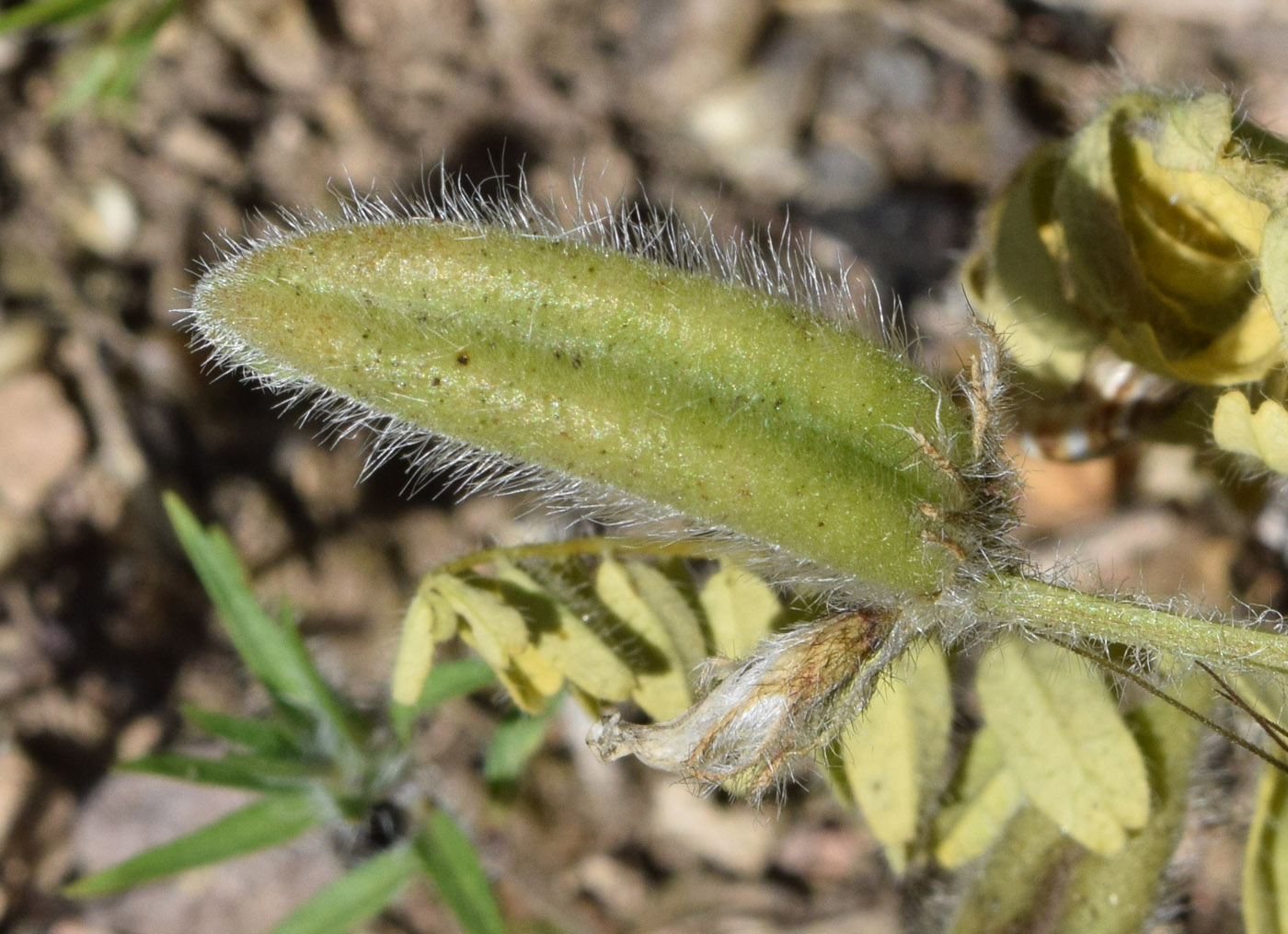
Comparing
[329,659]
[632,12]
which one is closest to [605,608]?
[329,659]

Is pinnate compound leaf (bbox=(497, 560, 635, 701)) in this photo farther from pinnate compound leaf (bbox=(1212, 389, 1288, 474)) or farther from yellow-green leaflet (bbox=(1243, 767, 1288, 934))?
yellow-green leaflet (bbox=(1243, 767, 1288, 934))

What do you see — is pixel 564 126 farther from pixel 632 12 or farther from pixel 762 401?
pixel 762 401

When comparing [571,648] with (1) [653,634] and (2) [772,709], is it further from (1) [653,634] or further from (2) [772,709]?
(2) [772,709]

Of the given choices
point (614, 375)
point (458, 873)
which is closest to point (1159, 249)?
point (614, 375)

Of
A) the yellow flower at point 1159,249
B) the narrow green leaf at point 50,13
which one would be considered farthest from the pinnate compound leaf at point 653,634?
the narrow green leaf at point 50,13

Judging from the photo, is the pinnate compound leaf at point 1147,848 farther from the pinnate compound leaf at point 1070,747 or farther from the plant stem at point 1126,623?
the plant stem at point 1126,623
